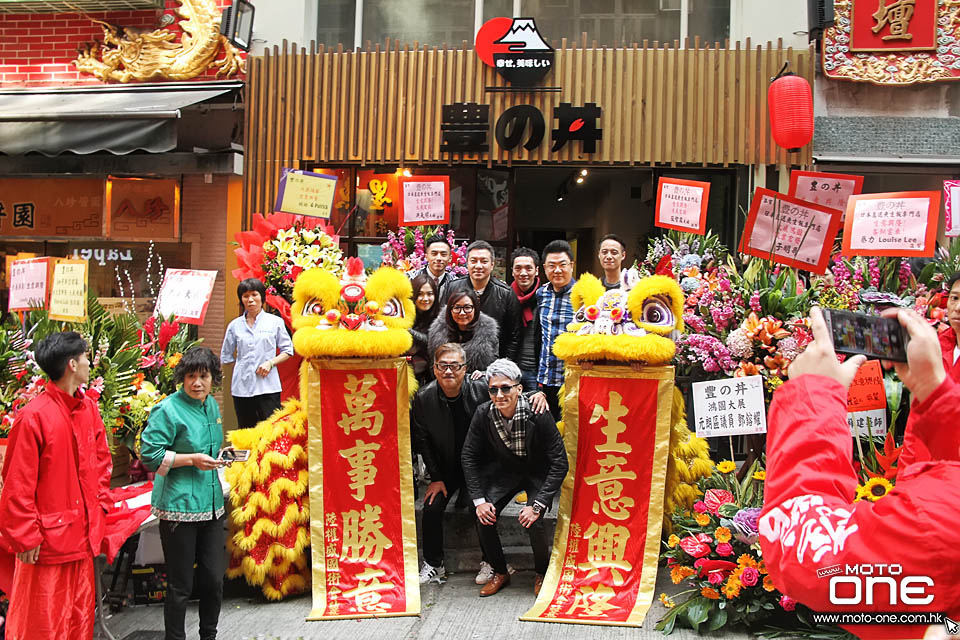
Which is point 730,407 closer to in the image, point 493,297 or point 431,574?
point 493,297

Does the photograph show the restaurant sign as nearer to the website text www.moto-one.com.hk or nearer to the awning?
the awning

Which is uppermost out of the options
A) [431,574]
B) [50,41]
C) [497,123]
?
[50,41]

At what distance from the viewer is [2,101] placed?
8.62m

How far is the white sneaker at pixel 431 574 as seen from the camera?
16.3 ft

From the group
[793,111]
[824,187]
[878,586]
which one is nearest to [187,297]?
[824,187]

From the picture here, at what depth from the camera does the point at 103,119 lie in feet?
25.2

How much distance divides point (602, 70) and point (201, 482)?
5.76 metres

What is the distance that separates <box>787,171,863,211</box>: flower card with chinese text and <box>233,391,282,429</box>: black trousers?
4.06 m

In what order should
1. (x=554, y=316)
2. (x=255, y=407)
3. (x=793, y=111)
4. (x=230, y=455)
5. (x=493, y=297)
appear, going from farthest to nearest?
1. (x=793, y=111)
2. (x=255, y=407)
3. (x=493, y=297)
4. (x=554, y=316)
5. (x=230, y=455)

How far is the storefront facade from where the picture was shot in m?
7.92

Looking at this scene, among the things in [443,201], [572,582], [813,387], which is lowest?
[572,582]

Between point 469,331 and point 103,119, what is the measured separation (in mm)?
4634

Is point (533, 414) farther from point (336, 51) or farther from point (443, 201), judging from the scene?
point (336, 51)

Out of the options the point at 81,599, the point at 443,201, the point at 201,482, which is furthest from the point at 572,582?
the point at 443,201
